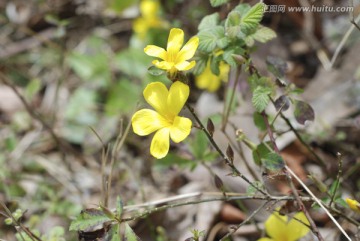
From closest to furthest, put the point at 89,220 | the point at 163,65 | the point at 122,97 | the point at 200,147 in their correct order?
the point at 163,65 → the point at 89,220 → the point at 200,147 → the point at 122,97

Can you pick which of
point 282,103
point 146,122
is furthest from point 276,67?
point 146,122

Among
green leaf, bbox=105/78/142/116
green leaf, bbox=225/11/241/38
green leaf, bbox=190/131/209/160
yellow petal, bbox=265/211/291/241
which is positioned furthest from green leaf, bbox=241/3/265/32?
green leaf, bbox=105/78/142/116

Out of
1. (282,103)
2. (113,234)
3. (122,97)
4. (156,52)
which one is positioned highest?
(156,52)

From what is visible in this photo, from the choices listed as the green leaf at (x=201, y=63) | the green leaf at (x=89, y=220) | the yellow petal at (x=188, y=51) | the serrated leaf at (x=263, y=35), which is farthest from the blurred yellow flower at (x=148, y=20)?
the green leaf at (x=89, y=220)

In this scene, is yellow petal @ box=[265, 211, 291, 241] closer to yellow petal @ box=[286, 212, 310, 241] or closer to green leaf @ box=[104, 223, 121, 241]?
yellow petal @ box=[286, 212, 310, 241]

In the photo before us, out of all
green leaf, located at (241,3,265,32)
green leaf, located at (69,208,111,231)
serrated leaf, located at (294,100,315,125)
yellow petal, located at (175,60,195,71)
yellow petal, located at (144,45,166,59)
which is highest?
green leaf, located at (241,3,265,32)

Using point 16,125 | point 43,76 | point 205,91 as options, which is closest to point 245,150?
point 205,91

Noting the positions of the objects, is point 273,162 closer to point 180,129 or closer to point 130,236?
point 180,129
